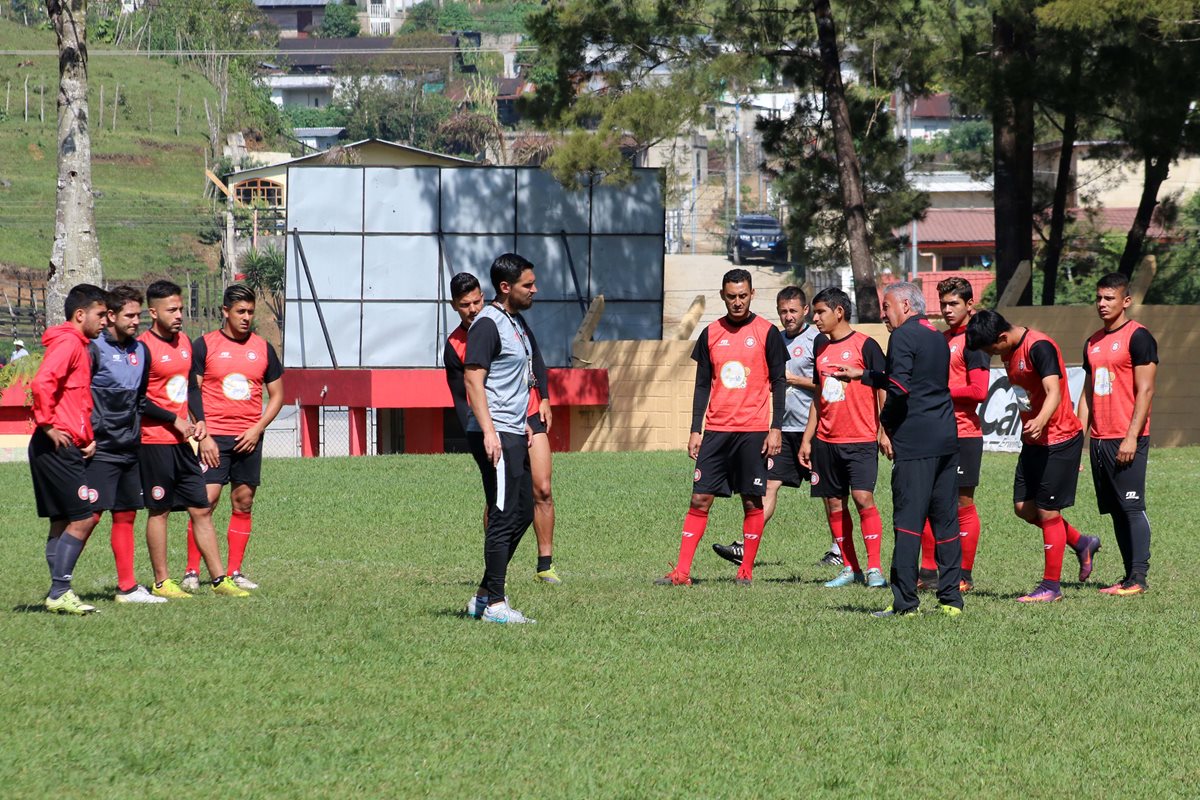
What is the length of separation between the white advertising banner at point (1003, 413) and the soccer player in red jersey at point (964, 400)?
39.6ft

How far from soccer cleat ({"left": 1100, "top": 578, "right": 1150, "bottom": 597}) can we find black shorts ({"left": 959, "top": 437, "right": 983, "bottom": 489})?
109cm

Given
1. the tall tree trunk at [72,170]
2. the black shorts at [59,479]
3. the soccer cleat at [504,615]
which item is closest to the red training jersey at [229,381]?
the black shorts at [59,479]

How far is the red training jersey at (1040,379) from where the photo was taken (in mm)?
9680

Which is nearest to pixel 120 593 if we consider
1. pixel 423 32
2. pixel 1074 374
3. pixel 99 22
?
pixel 1074 374

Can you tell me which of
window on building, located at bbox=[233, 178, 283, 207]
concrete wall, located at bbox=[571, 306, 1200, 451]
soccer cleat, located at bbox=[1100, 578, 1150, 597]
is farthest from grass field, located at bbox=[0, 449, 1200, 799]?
window on building, located at bbox=[233, 178, 283, 207]

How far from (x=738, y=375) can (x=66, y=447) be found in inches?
170

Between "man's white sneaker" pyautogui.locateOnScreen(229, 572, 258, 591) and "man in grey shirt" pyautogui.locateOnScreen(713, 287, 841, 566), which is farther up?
"man in grey shirt" pyautogui.locateOnScreen(713, 287, 841, 566)

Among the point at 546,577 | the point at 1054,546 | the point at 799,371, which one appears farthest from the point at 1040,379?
the point at 546,577

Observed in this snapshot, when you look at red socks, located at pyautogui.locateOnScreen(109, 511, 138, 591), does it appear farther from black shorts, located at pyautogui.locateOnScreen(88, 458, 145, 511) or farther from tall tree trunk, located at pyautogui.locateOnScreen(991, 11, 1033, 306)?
tall tree trunk, located at pyautogui.locateOnScreen(991, 11, 1033, 306)

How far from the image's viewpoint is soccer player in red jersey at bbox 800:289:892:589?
35.4 feet

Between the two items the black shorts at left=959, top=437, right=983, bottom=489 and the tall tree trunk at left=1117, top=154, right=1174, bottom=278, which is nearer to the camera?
the black shorts at left=959, top=437, right=983, bottom=489

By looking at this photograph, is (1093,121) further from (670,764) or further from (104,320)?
(670,764)

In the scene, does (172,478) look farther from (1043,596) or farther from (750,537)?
(1043,596)

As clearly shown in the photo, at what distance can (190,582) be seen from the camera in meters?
10.5
